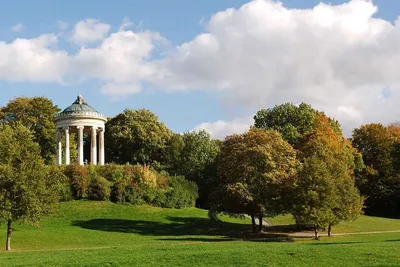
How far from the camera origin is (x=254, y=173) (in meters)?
47.6

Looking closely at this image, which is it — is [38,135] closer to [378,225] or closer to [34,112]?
[34,112]

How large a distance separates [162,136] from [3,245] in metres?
46.4

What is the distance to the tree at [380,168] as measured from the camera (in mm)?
73575

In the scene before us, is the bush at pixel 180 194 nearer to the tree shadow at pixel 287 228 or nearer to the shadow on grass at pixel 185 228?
the shadow on grass at pixel 185 228

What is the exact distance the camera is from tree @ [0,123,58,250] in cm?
3622

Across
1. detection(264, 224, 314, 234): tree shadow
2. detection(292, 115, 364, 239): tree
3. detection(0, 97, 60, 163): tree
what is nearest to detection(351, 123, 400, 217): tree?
detection(264, 224, 314, 234): tree shadow

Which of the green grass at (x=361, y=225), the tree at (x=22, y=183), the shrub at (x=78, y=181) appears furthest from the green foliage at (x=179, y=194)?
the tree at (x=22, y=183)

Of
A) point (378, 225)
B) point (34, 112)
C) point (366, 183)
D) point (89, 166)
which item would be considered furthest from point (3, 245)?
point (366, 183)

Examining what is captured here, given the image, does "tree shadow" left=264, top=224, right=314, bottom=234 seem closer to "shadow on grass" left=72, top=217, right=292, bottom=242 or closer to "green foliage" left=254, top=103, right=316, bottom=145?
"shadow on grass" left=72, top=217, right=292, bottom=242

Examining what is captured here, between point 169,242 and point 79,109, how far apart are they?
95.8ft

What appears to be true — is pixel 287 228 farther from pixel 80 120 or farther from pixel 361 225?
pixel 80 120

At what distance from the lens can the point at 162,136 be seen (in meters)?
82.6

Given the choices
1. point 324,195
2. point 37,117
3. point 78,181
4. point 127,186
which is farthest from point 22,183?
point 37,117

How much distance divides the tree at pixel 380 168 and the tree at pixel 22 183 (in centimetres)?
4790
